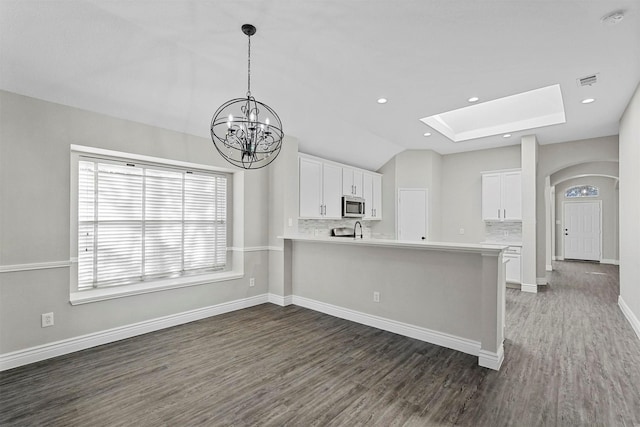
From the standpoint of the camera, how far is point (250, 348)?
3211 millimetres

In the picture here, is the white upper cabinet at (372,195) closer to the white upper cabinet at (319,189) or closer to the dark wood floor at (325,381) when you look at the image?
the white upper cabinet at (319,189)

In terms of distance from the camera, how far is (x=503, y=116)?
5.23 meters

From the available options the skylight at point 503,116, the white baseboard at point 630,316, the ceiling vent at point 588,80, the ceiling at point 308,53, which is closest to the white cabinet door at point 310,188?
the ceiling at point 308,53

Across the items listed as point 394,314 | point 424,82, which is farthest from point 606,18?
point 394,314

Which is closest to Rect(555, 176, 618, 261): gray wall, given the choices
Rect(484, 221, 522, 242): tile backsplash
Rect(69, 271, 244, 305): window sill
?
Rect(484, 221, 522, 242): tile backsplash

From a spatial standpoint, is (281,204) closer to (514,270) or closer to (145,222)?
(145,222)

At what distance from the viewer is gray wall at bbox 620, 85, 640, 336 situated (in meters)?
3.56

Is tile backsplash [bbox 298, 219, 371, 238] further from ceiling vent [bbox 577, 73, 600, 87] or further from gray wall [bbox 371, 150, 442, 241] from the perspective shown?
ceiling vent [bbox 577, 73, 600, 87]

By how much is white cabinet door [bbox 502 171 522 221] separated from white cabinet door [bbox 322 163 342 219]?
3353mm

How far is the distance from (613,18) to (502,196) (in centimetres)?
440

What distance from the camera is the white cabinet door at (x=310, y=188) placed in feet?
17.2

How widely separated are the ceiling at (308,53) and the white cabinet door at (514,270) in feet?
9.53

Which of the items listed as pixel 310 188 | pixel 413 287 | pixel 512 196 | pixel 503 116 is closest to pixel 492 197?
pixel 512 196

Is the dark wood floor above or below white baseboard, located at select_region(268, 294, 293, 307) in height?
below
